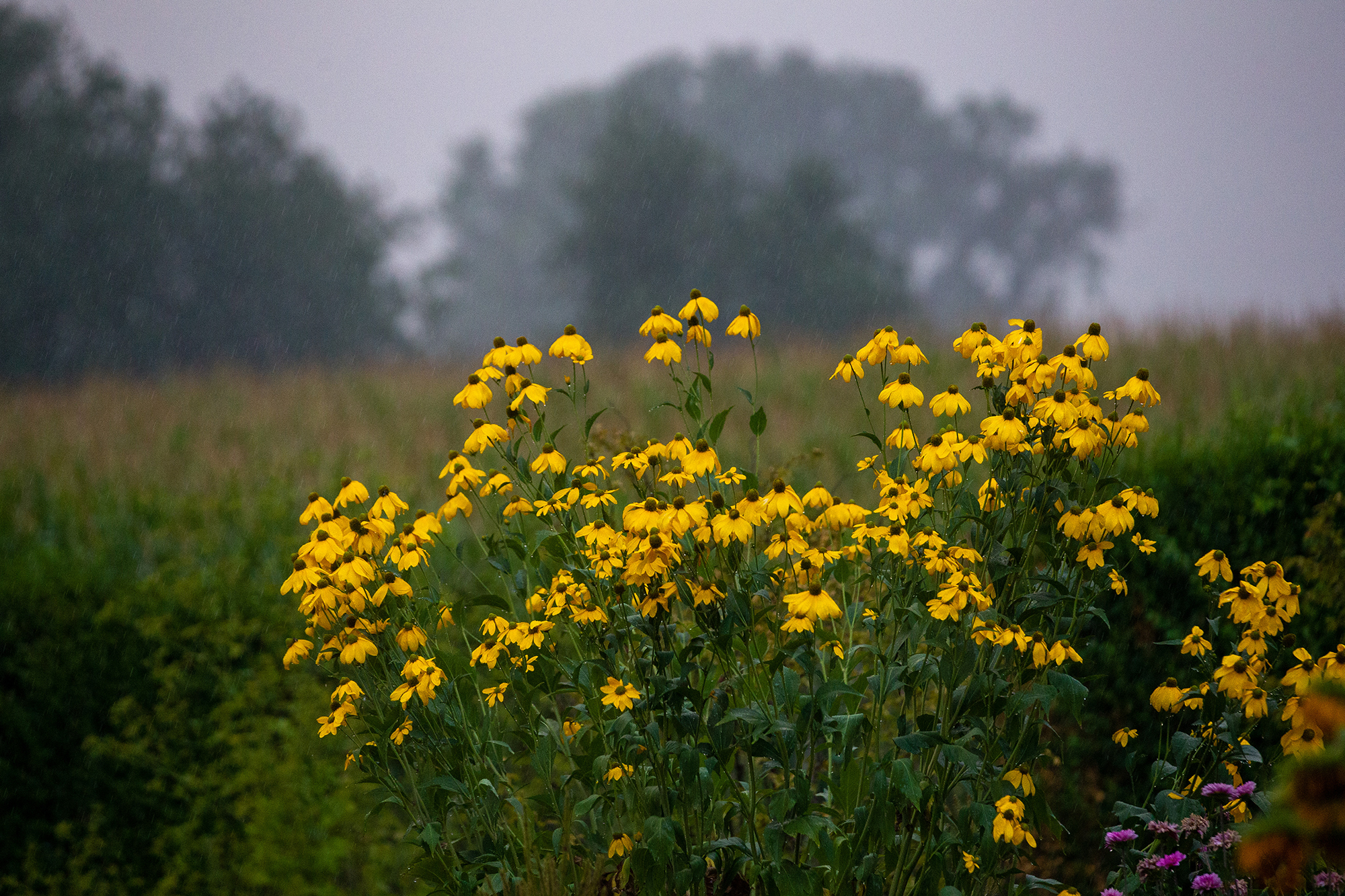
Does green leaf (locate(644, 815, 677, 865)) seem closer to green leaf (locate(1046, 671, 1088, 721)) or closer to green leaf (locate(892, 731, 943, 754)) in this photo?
green leaf (locate(892, 731, 943, 754))

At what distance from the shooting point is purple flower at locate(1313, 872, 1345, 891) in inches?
83.7

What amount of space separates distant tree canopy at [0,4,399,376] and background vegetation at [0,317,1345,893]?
47.5 ft

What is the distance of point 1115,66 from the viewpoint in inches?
1742

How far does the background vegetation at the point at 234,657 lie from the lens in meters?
3.74

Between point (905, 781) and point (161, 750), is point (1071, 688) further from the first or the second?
point (161, 750)

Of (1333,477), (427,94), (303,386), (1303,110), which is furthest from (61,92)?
(1303,110)

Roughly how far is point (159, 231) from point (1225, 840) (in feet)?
71.3

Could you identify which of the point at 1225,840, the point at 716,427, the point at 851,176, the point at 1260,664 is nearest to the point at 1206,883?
the point at 1225,840

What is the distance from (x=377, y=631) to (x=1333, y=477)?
3327mm

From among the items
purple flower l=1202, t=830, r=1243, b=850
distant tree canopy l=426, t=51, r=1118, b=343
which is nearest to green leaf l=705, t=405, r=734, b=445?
purple flower l=1202, t=830, r=1243, b=850

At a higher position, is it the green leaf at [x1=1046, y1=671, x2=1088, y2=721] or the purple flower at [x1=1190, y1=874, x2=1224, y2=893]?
the green leaf at [x1=1046, y1=671, x2=1088, y2=721]

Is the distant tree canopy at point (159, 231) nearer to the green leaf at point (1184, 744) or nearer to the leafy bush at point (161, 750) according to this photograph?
the leafy bush at point (161, 750)

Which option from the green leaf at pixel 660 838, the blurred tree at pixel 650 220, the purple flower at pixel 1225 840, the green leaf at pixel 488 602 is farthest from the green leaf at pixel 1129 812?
the blurred tree at pixel 650 220

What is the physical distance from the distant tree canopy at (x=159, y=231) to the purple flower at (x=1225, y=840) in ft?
67.4
